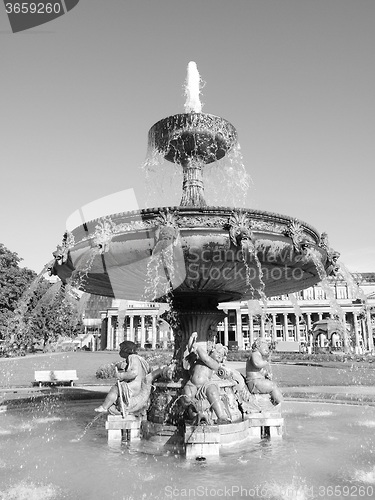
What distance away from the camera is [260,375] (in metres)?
8.39

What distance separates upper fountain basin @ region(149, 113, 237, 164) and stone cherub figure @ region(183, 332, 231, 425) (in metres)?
4.24

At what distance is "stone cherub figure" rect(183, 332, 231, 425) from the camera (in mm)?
7055

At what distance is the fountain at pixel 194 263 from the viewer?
659cm

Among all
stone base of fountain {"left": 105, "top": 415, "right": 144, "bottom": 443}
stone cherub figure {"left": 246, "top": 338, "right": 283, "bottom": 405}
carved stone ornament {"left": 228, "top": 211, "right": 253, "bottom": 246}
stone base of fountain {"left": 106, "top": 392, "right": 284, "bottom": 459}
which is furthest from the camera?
stone cherub figure {"left": 246, "top": 338, "right": 283, "bottom": 405}

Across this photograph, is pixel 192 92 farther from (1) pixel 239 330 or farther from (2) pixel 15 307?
(1) pixel 239 330

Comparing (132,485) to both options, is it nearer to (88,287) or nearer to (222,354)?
(222,354)

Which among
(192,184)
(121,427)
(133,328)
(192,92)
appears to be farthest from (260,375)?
(133,328)

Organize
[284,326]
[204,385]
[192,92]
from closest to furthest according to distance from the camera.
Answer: [204,385] → [192,92] → [284,326]

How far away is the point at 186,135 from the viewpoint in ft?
29.7

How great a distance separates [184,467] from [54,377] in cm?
1390

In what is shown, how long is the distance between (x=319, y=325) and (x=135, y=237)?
44.5 metres

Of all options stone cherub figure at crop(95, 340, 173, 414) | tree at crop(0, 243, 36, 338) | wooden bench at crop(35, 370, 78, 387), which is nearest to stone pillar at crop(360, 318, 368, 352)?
tree at crop(0, 243, 36, 338)

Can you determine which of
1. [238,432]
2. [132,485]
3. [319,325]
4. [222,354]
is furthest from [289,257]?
[319,325]

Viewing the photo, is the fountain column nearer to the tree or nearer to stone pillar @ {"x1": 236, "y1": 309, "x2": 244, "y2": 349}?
the tree
